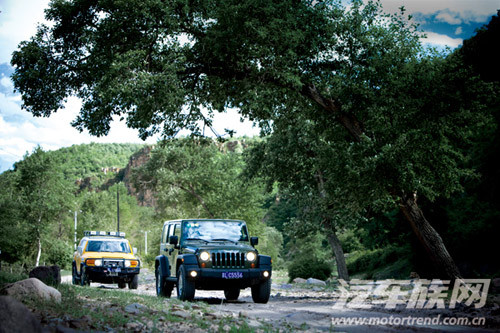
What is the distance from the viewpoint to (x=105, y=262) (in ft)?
63.8

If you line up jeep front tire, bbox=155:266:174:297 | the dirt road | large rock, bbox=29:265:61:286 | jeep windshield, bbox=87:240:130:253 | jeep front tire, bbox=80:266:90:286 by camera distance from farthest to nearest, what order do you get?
1. jeep windshield, bbox=87:240:130:253
2. jeep front tire, bbox=80:266:90:286
3. jeep front tire, bbox=155:266:174:297
4. large rock, bbox=29:265:61:286
5. the dirt road

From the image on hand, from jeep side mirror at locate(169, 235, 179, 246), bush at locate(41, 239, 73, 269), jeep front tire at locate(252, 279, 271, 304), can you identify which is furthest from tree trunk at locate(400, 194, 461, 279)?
bush at locate(41, 239, 73, 269)

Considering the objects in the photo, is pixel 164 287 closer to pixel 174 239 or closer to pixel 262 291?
pixel 174 239

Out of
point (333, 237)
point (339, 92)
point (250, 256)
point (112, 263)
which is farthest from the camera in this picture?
point (333, 237)

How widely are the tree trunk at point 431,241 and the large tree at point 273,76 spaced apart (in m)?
0.03

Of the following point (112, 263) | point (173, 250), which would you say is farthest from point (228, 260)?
point (112, 263)

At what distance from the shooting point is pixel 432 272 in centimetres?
2464

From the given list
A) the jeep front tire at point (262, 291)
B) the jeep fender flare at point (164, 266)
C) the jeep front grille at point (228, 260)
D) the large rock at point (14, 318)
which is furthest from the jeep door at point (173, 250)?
the large rock at point (14, 318)

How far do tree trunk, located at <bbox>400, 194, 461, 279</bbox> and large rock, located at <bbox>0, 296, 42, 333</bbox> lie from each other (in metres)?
12.9

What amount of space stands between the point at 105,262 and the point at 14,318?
51.6 ft

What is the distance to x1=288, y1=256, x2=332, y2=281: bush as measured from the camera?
97.1 ft

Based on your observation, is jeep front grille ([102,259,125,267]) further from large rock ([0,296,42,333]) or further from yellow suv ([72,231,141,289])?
large rock ([0,296,42,333])

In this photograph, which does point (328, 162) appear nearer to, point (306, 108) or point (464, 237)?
point (306, 108)

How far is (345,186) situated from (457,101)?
4056 mm
